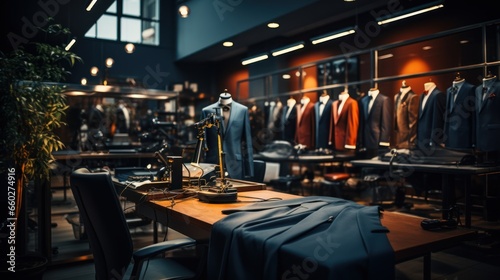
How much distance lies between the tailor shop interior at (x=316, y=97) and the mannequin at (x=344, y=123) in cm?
2

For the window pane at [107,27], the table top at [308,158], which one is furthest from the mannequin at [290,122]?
the window pane at [107,27]

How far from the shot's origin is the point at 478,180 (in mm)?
6285

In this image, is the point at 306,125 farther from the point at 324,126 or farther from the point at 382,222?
the point at 382,222

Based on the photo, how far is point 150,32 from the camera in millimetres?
12492

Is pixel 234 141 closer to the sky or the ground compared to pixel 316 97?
closer to the ground

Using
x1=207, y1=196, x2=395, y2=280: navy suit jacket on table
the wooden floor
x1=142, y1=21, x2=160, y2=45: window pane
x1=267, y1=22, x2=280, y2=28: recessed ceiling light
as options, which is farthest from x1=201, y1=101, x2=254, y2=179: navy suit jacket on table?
x1=142, y1=21, x2=160, y2=45: window pane

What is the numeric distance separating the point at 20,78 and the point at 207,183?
1.92 metres

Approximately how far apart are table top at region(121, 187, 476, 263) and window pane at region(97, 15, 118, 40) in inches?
403

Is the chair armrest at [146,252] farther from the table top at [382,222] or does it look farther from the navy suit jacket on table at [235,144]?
the navy suit jacket on table at [235,144]

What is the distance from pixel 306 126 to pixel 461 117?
3144 mm

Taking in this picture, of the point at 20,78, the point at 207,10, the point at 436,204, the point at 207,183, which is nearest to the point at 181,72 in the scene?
the point at 207,10

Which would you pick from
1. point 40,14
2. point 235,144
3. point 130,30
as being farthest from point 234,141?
point 130,30

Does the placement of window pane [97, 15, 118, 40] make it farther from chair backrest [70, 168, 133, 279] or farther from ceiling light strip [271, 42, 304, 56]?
chair backrest [70, 168, 133, 279]

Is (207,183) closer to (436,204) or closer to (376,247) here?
(376,247)
